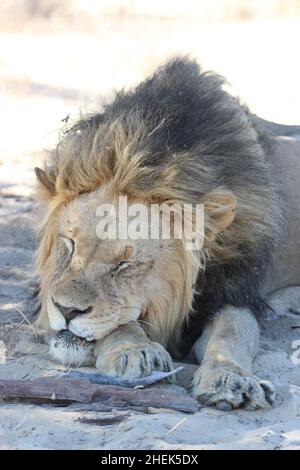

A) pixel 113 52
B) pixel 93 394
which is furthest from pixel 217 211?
pixel 113 52

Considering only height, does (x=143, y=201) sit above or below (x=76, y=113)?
below

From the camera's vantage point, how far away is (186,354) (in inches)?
181

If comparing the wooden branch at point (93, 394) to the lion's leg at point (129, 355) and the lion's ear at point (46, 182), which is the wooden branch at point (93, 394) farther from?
the lion's ear at point (46, 182)

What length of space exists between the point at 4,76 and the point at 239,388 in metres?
8.18

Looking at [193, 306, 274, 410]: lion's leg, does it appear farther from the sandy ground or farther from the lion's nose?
the lion's nose

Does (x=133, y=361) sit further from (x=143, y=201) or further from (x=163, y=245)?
(x=143, y=201)

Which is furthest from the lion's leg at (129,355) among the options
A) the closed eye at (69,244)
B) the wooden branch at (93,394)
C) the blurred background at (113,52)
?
the blurred background at (113,52)

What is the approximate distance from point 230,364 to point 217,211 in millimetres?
721

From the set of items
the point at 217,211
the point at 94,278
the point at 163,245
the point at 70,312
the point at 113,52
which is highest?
the point at 113,52

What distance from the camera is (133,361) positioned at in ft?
13.2

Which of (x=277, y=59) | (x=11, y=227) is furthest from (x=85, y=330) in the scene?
(x=277, y=59)

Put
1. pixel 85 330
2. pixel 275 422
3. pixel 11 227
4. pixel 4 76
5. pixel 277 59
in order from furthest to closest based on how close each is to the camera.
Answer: pixel 277 59, pixel 4 76, pixel 11 227, pixel 85 330, pixel 275 422

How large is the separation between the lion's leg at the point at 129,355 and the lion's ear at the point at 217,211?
58 cm

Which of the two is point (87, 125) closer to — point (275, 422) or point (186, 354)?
point (186, 354)
